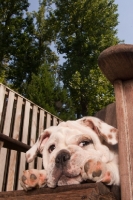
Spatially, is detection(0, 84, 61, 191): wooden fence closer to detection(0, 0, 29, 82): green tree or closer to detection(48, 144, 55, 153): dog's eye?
detection(48, 144, 55, 153): dog's eye

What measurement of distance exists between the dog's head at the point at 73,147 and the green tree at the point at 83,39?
11286 millimetres

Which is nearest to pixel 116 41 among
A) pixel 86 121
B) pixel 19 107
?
pixel 19 107

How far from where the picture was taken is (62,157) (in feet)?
4.64

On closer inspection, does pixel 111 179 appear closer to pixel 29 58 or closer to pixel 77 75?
pixel 77 75

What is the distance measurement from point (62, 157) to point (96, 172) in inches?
8.9

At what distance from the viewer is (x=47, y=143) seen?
1.69m

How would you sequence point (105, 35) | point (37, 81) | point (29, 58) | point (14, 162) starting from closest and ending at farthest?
1. point (14, 162)
2. point (37, 81)
3. point (105, 35)
4. point (29, 58)

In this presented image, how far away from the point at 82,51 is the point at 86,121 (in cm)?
1343

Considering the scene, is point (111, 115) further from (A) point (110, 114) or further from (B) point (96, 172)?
(B) point (96, 172)

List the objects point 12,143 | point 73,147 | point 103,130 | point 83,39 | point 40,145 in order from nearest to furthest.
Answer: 1. point 73,147
2. point 103,130
3. point 40,145
4. point 12,143
5. point 83,39

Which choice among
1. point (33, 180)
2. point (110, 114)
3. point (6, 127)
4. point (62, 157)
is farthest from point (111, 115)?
point (6, 127)

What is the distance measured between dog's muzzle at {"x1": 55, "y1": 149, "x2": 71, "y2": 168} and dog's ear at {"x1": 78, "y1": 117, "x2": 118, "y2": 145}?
0.27 meters

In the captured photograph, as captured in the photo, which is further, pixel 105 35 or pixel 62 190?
pixel 105 35

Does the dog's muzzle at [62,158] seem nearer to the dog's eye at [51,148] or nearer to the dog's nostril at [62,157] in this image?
the dog's nostril at [62,157]
